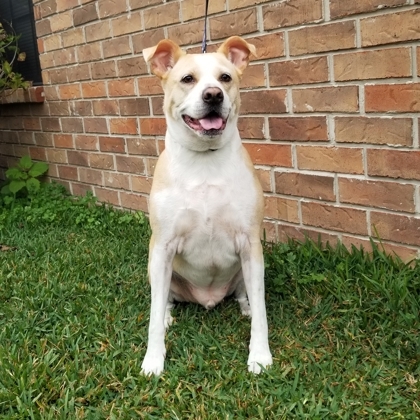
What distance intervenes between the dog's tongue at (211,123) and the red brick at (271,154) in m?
1.09

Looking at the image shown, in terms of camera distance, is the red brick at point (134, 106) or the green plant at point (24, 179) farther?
the green plant at point (24, 179)

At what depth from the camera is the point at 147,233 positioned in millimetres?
3932

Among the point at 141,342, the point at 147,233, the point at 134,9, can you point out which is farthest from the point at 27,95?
the point at 141,342

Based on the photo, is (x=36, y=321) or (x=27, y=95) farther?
(x=27, y=95)

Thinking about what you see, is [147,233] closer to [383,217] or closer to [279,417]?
[383,217]

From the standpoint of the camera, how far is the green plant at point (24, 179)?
503 centimetres

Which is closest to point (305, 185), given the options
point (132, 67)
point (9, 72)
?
point (132, 67)

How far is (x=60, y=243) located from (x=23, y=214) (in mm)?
922

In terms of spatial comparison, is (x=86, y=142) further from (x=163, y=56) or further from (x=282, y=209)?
(x=163, y=56)

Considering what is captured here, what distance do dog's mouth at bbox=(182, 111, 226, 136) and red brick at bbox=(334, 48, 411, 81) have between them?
3.08 feet

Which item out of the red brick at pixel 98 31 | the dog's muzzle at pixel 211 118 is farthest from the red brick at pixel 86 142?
the dog's muzzle at pixel 211 118

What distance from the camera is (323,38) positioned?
2859 millimetres

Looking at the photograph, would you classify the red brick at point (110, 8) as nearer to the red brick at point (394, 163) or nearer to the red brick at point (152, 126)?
the red brick at point (152, 126)

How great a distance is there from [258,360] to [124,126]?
2634 mm
